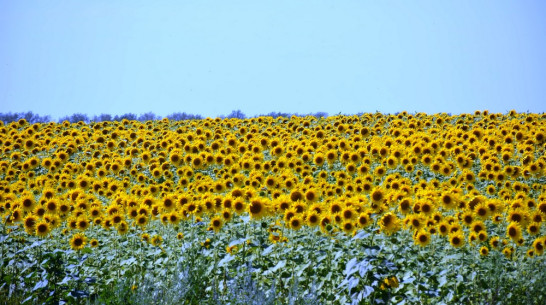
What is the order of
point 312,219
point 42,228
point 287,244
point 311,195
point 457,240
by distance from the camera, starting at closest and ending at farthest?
1. point 457,240
2. point 312,219
3. point 287,244
4. point 311,195
5. point 42,228

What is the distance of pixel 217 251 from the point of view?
741 centimetres

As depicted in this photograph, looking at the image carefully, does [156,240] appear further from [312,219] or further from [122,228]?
[312,219]

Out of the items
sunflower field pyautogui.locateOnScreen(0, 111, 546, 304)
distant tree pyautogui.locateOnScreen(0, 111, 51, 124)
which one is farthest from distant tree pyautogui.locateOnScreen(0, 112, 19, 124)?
sunflower field pyautogui.locateOnScreen(0, 111, 546, 304)

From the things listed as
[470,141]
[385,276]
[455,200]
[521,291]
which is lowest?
[521,291]

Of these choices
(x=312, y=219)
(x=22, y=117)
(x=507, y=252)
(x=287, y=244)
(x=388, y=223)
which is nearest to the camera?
(x=388, y=223)

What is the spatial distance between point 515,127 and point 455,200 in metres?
8.68

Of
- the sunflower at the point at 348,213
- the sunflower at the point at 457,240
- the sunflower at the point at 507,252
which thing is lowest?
the sunflower at the point at 507,252

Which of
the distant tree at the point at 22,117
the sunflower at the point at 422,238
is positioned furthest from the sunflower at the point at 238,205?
the distant tree at the point at 22,117

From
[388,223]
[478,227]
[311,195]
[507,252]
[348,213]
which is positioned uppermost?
[311,195]

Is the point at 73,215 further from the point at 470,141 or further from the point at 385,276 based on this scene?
the point at 470,141

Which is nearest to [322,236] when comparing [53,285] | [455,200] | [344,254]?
[344,254]

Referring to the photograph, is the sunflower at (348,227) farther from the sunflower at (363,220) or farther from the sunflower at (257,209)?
the sunflower at (257,209)

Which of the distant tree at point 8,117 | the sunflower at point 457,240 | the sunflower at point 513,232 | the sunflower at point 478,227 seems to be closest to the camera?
the sunflower at point 457,240

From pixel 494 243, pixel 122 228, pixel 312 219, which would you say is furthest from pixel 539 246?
pixel 122 228
